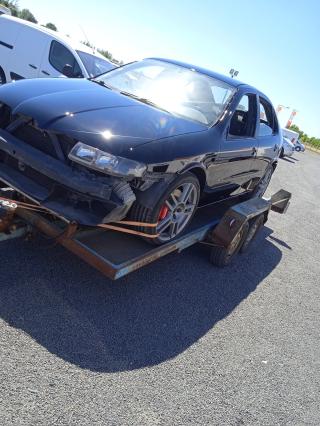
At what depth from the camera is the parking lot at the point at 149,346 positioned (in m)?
2.54

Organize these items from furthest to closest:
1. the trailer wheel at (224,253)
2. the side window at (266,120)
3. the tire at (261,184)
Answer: the tire at (261,184) < the side window at (266,120) < the trailer wheel at (224,253)

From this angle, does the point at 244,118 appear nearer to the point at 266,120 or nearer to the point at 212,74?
the point at 212,74

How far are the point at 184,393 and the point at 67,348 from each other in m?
0.83

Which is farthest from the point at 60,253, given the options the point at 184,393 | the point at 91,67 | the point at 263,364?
the point at 91,67

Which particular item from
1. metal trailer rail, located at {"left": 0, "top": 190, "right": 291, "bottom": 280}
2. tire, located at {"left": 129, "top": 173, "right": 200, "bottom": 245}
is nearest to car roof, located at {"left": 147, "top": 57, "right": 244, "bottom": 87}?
metal trailer rail, located at {"left": 0, "top": 190, "right": 291, "bottom": 280}

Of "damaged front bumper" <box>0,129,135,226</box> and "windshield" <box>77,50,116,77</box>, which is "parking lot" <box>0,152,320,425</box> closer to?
"damaged front bumper" <box>0,129,135,226</box>

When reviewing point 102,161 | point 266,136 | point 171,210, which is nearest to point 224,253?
point 171,210

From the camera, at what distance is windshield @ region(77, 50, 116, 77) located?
963cm

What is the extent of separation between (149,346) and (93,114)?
1.85 m

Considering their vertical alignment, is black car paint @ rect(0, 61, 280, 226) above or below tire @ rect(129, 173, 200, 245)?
above

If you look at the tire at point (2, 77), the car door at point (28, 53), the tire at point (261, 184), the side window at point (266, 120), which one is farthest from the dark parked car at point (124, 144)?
the tire at point (2, 77)

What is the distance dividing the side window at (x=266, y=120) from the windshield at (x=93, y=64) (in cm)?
442

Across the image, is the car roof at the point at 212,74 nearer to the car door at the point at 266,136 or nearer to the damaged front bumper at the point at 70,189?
the car door at the point at 266,136

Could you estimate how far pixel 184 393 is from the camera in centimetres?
287
